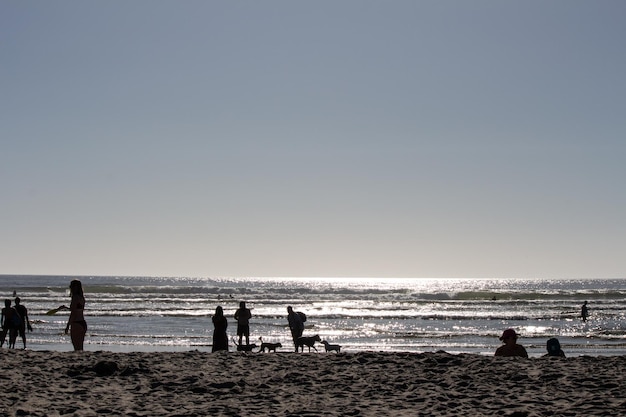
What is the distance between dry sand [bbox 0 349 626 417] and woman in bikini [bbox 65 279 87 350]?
133cm

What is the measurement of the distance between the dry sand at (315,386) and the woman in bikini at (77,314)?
133 cm

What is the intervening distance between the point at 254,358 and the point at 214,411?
14.6ft

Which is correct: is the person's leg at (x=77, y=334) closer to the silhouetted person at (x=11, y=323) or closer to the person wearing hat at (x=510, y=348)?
the silhouetted person at (x=11, y=323)

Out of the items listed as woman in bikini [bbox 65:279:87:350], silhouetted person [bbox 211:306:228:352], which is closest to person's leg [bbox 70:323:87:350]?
woman in bikini [bbox 65:279:87:350]

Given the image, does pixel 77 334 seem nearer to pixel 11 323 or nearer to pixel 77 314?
pixel 77 314

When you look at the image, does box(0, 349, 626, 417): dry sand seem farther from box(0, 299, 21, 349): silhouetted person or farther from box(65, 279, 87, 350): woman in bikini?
box(0, 299, 21, 349): silhouetted person

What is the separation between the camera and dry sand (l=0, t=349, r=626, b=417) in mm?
8094

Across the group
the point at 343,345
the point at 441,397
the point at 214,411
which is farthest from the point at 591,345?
the point at 214,411

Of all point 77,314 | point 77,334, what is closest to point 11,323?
point 77,334

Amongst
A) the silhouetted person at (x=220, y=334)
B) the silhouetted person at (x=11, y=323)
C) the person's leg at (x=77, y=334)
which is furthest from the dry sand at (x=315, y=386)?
the silhouetted person at (x=11, y=323)

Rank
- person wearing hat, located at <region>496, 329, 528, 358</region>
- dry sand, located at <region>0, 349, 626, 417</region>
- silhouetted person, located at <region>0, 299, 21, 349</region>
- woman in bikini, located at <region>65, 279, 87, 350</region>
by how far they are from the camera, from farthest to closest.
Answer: silhouetted person, located at <region>0, 299, 21, 349</region> → woman in bikini, located at <region>65, 279, 87, 350</region> → person wearing hat, located at <region>496, 329, 528, 358</region> → dry sand, located at <region>0, 349, 626, 417</region>

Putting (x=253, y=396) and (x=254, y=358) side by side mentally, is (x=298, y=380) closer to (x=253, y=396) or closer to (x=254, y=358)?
(x=253, y=396)

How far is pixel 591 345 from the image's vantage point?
2466cm

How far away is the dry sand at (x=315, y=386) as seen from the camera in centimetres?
809
